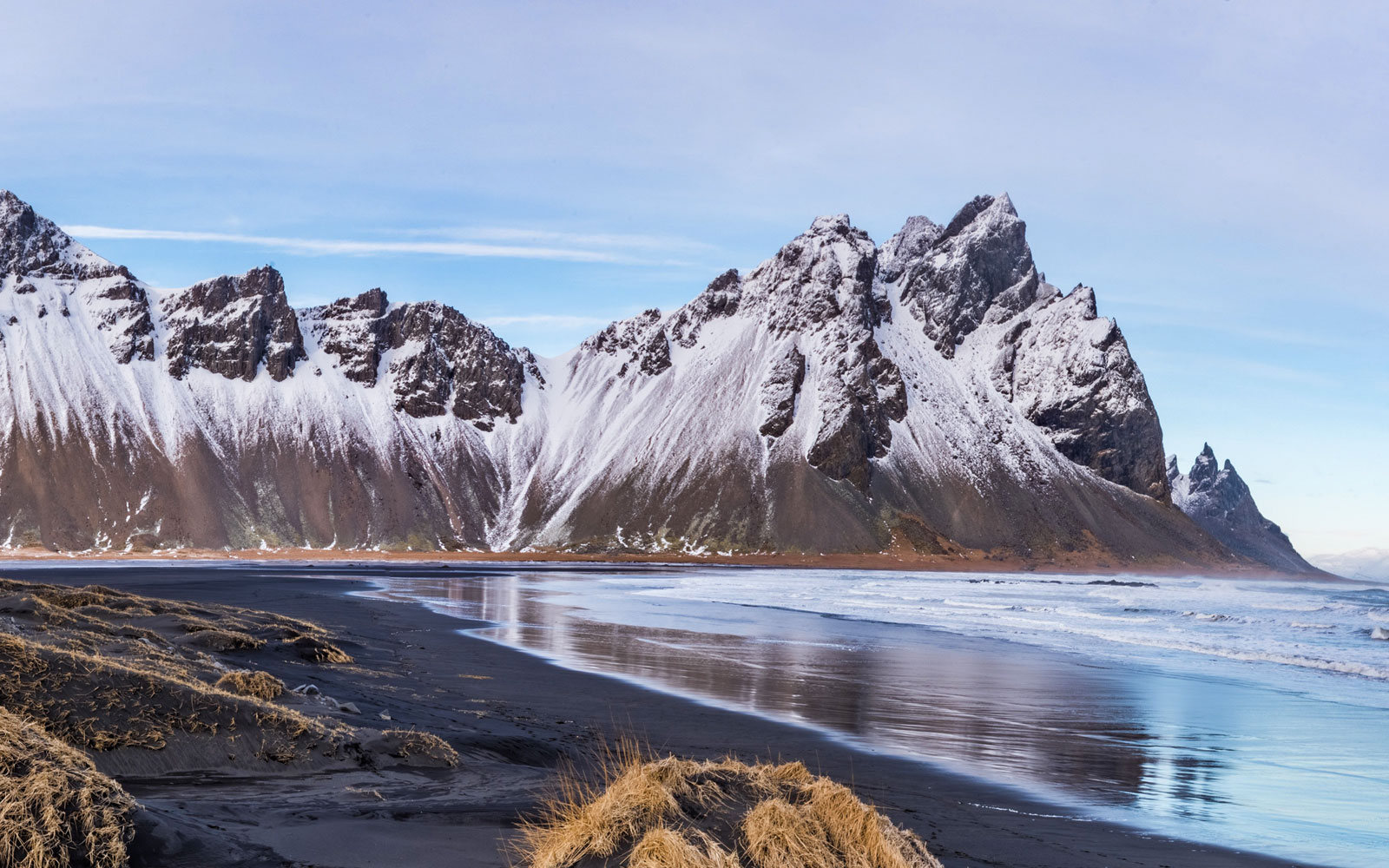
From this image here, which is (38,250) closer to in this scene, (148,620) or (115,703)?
(148,620)

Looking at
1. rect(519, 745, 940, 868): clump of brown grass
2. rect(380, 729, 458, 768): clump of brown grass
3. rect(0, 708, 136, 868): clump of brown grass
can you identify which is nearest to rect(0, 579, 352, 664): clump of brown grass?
rect(380, 729, 458, 768): clump of brown grass

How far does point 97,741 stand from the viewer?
10516 millimetres

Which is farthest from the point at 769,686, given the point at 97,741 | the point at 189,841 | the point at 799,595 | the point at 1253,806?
the point at 799,595

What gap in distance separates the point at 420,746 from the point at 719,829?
245 inches

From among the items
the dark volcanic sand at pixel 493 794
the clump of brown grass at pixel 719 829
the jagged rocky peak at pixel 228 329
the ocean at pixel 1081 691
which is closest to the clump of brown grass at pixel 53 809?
the dark volcanic sand at pixel 493 794

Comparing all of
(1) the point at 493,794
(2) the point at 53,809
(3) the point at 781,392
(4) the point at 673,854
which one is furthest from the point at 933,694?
(3) the point at 781,392

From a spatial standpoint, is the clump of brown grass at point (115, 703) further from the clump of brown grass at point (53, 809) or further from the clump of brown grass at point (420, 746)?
the clump of brown grass at point (53, 809)

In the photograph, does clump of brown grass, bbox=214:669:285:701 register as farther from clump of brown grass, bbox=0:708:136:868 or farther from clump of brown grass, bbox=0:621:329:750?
clump of brown grass, bbox=0:708:136:868

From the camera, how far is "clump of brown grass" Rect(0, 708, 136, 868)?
6.53m

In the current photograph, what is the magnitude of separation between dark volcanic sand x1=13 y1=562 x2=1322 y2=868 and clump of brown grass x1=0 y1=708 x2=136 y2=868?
270mm

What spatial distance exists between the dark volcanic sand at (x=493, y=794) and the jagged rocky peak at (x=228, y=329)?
188 meters

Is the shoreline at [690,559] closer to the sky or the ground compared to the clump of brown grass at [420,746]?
closer to the ground

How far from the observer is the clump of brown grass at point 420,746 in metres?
11.7

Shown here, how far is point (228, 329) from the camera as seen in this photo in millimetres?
193125
